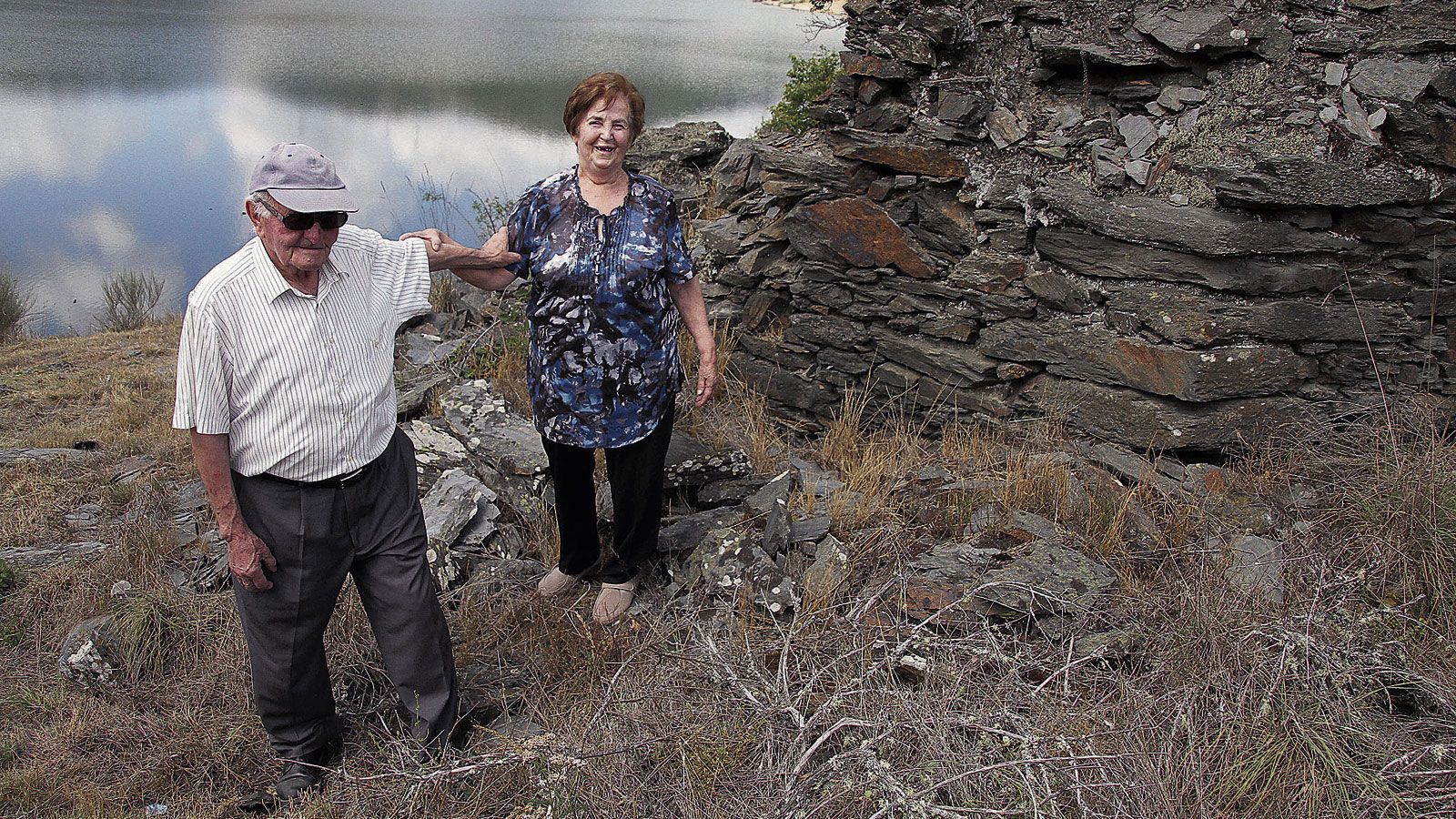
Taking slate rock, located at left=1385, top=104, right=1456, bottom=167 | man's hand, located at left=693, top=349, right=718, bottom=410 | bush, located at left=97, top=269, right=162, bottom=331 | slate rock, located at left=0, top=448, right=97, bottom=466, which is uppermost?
slate rock, located at left=1385, top=104, right=1456, bottom=167

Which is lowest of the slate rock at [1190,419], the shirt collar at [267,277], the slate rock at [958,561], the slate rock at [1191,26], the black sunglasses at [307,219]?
the slate rock at [958,561]

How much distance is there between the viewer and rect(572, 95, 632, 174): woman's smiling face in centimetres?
336

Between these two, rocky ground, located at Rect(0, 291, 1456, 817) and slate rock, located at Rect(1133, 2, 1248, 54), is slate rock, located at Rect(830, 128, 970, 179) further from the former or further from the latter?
rocky ground, located at Rect(0, 291, 1456, 817)

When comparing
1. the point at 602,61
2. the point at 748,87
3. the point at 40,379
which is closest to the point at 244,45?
the point at 602,61

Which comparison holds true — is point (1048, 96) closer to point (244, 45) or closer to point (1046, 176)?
point (1046, 176)

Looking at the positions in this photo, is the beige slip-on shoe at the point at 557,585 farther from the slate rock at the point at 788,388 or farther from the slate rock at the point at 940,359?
the slate rock at the point at 940,359

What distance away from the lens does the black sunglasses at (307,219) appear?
266 cm

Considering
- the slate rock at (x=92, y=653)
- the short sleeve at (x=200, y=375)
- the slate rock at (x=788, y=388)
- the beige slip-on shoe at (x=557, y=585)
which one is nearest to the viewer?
the short sleeve at (x=200, y=375)

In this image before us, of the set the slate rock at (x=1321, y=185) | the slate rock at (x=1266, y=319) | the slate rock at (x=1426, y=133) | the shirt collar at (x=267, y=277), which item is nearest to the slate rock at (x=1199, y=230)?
the slate rock at (x=1321, y=185)

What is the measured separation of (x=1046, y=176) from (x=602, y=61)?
49.4ft

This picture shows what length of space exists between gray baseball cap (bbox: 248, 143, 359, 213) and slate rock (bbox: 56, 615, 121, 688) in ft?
6.83

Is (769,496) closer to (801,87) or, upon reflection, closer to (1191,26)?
(1191,26)

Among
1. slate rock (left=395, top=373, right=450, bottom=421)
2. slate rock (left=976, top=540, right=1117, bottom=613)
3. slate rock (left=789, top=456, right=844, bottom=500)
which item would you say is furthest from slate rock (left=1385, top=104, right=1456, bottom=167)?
slate rock (left=395, top=373, right=450, bottom=421)

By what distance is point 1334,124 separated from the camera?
436 cm
